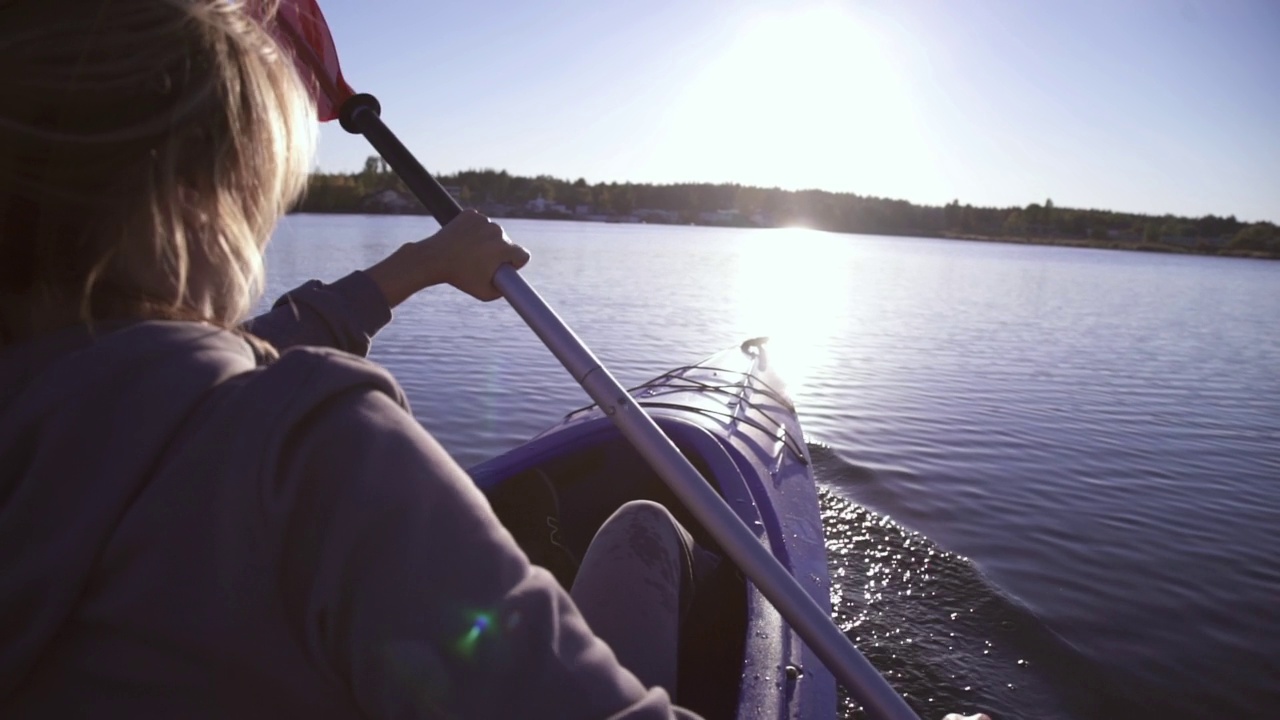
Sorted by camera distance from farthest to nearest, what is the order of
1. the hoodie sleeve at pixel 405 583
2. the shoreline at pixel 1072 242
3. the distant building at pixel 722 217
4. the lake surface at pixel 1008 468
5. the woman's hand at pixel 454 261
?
1. the distant building at pixel 722 217
2. the shoreline at pixel 1072 242
3. the lake surface at pixel 1008 468
4. the woman's hand at pixel 454 261
5. the hoodie sleeve at pixel 405 583

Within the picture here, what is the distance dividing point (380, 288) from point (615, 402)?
2.30 feet

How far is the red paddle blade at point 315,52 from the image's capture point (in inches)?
91.8

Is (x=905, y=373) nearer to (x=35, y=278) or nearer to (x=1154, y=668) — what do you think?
(x=1154, y=668)

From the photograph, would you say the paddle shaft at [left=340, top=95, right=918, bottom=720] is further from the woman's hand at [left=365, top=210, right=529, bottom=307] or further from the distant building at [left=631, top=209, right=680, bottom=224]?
the distant building at [left=631, top=209, right=680, bottom=224]

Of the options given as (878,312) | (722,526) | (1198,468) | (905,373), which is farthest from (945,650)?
(878,312)

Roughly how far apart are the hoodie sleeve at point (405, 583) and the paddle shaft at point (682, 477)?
1169 millimetres

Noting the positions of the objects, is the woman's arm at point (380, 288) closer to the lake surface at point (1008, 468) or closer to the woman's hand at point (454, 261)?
the woman's hand at point (454, 261)

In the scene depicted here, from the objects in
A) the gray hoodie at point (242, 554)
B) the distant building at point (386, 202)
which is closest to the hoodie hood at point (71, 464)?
the gray hoodie at point (242, 554)

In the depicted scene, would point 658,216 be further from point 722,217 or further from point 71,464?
point 71,464

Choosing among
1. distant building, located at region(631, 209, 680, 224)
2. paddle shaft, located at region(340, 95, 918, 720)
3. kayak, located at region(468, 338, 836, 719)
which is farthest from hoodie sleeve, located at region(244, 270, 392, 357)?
distant building, located at region(631, 209, 680, 224)

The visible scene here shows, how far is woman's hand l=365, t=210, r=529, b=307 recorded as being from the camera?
5.35 feet

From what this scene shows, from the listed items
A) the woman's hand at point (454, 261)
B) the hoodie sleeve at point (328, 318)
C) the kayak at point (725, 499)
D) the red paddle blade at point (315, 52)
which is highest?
the red paddle blade at point (315, 52)

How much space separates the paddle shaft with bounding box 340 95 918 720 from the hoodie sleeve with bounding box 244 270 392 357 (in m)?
0.41

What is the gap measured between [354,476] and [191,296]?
1.08ft
